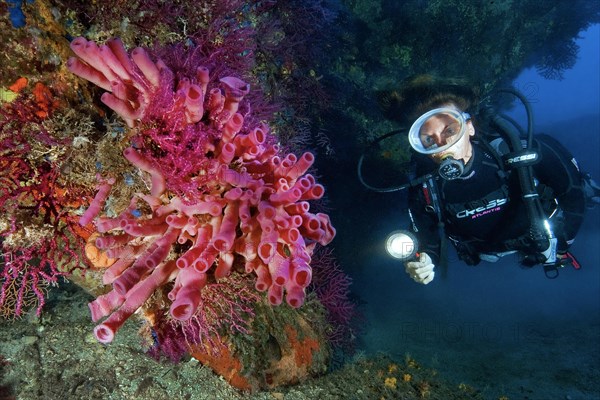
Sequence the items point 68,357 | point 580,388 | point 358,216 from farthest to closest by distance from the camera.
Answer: point 358,216, point 580,388, point 68,357

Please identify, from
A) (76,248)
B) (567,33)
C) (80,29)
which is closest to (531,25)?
(567,33)

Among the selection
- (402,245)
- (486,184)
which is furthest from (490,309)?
(402,245)

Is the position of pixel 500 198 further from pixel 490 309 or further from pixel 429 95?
pixel 490 309

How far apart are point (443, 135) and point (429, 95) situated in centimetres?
68

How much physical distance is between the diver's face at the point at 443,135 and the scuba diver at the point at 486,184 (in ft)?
0.04

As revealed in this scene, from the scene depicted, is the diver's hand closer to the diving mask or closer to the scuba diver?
the scuba diver

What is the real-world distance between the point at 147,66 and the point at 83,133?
736 mm

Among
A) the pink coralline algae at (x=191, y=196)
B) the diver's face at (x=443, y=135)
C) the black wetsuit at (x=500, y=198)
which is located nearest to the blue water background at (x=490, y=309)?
the black wetsuit at (x=500, y=198)

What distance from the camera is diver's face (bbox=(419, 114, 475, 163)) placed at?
4.20m

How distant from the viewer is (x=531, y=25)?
28.9 feet

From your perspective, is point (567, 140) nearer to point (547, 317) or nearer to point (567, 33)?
point (567, 33)

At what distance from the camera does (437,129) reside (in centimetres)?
430

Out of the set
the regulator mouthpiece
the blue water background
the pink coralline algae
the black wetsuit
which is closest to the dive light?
the black wetsuit

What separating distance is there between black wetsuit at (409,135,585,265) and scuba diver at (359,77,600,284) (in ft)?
0.04
